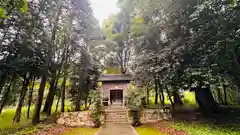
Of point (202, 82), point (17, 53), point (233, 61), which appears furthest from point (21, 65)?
point (233, 61)

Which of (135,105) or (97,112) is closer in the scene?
(97,112)

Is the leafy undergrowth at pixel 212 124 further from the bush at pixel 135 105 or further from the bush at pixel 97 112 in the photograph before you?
the bush at pixel 97 112

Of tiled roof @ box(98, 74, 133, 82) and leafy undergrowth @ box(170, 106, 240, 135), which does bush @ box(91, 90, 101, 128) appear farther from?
tiled roof @ box(98, 74, 133, 82)

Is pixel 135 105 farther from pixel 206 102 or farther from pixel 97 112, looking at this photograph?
pixel 206 102

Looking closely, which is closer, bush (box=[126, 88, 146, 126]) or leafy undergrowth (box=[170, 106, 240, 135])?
leafy undergrowth (box=[170, 106, 240, 135])

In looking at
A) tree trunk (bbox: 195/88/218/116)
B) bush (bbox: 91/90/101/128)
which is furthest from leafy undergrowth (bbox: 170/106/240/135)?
bush (bbox: 91/90/101/128)

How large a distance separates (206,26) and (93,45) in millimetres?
10607

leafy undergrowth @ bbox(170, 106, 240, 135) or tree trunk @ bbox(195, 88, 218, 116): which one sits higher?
tree trunk @ bbox(195, 88, 218, 116)

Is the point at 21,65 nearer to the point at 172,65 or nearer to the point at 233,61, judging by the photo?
the point at 172,65

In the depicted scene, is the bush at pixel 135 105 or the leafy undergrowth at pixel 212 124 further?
the bush at pixel 135 105

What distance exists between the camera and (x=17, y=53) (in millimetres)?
8469

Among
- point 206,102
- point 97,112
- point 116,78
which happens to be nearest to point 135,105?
point 97,112

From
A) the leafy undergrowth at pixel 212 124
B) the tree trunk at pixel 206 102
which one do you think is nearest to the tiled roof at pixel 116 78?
the leafy undergrowth at pixel 212 124

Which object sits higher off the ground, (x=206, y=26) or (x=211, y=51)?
(x=206, y=26)
